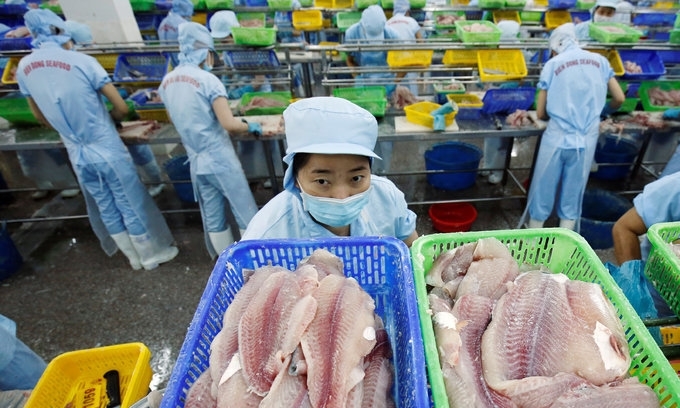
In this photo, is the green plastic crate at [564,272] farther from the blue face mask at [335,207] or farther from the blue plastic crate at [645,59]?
the blue plastic crate at [645,59]

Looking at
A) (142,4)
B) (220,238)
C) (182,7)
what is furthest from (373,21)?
(142,4)

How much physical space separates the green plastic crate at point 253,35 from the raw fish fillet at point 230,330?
385cm

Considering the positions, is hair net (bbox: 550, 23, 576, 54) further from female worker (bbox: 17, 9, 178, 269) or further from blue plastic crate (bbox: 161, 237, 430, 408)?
female worker (bbox: 17, 9, 178, 269)

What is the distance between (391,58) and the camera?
5.09 metres

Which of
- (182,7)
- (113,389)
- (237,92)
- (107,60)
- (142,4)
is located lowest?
(113,389)

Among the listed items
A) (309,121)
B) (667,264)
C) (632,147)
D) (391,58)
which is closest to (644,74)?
(632,147)

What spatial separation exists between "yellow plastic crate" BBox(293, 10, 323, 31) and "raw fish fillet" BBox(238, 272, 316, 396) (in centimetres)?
882

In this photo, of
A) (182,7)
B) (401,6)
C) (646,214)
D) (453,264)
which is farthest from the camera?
(401,6)

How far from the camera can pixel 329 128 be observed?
1416mm

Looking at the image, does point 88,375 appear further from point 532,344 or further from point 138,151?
point 138,151

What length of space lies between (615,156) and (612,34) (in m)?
1.96

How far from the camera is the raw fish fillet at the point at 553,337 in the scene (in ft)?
3.07

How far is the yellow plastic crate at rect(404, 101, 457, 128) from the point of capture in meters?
4.07

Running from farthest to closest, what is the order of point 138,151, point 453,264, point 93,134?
point 138,151 < point 93,134 < point 453,264
